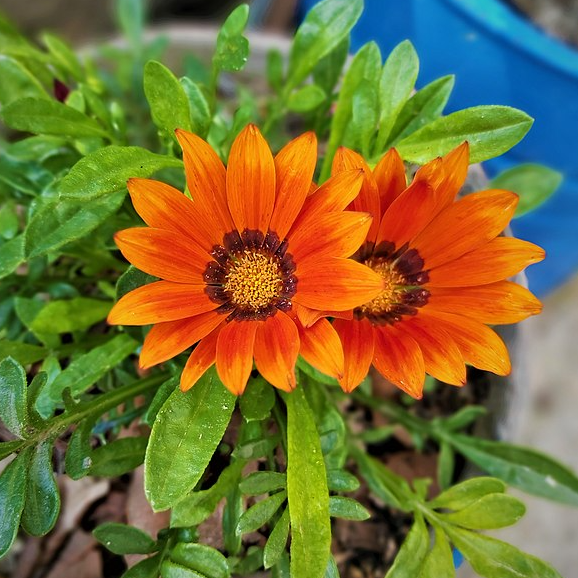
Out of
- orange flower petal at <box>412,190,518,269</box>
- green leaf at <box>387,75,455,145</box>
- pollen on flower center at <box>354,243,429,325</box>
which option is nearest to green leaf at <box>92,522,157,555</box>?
pollen on flower center at <box>354,243,429,325</box>

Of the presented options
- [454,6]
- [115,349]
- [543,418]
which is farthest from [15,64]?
[543,418]

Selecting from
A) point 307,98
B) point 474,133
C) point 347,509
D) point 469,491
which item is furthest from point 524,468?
point 307,98

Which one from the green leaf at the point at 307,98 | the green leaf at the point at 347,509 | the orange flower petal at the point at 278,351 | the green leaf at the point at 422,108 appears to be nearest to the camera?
the orange flower petal at the point at 278,351

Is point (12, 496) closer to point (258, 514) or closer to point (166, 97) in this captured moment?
point (258, 514)

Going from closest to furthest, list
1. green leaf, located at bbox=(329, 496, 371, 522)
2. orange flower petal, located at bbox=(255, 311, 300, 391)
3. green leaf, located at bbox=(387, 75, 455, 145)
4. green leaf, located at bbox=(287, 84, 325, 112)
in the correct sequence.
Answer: orange flower petal, located at bbox=(255, 311, 300, 391) → green leaf, located at bbox=(329, 496, 371, 522) → green leaf, located at bbox=(387, 75, 455, 145) → green leaf, located at bbox=(287, 84, 325, 112)

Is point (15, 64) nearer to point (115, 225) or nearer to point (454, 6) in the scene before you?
point (115, 225)

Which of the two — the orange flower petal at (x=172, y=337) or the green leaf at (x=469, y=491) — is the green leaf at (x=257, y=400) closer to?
the orange flower petal at (x=172, y=337)

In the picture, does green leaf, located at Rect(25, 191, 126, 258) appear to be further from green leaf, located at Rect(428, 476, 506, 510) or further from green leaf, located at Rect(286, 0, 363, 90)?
green leaf, located at Rect(428, 476, 506, 510)

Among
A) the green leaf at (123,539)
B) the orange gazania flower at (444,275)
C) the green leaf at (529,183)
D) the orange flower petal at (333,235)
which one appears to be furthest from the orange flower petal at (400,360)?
the green leaf at (529,183)
